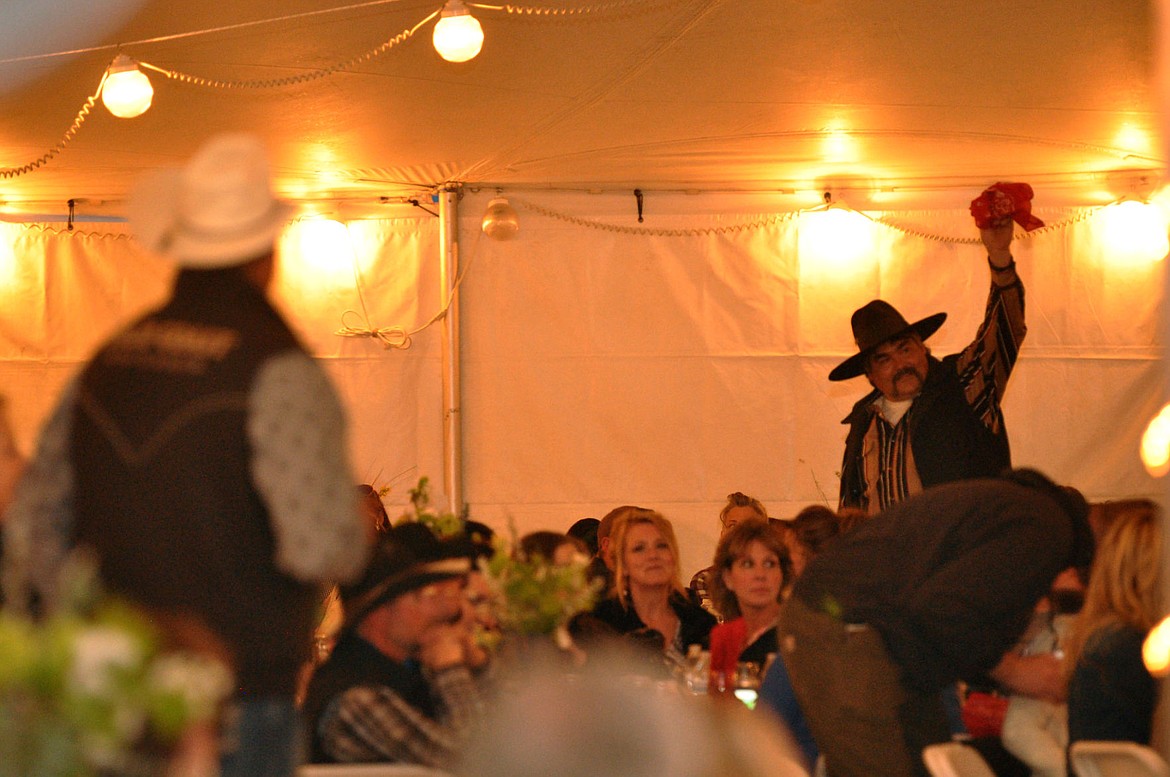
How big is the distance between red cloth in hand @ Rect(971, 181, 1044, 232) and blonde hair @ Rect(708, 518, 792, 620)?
167 centimetres

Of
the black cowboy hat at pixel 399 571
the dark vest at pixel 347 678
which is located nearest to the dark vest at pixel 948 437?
the black cowboy hat at pixel 399 571

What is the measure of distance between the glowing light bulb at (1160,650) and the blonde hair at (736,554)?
1.61 m

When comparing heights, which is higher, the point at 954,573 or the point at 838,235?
the point at 838,235

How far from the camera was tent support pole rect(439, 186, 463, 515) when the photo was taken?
24.3 ft

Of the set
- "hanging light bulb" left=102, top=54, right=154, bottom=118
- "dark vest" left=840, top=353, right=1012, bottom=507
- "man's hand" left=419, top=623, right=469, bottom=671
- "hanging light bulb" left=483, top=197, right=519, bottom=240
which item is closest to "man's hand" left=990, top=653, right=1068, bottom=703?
"man's hand" left=419, top=623, right=469, bottom=671

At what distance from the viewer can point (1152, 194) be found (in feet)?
24.0

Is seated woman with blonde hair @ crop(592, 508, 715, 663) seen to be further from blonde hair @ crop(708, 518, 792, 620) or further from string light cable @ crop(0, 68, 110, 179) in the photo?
string light cable @ crop(0, 68, 110, 179)

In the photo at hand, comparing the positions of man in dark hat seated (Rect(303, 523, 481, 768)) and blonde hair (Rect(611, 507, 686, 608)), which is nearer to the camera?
man in dark hat seated (Rect(303, 523, 481, 768))

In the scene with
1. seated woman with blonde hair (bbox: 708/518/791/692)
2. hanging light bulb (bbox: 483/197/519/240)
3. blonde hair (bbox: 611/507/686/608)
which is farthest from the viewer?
hanging light bulb (bbox: 483/197/519/240)

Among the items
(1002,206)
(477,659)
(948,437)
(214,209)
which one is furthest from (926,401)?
(214,209)

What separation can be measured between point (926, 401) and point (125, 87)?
3106 millimetres

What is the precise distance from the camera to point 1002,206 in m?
5.62

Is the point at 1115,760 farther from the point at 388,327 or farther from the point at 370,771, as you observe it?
the point at 388,327

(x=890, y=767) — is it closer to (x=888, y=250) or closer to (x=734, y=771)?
(x=734, y=771)
